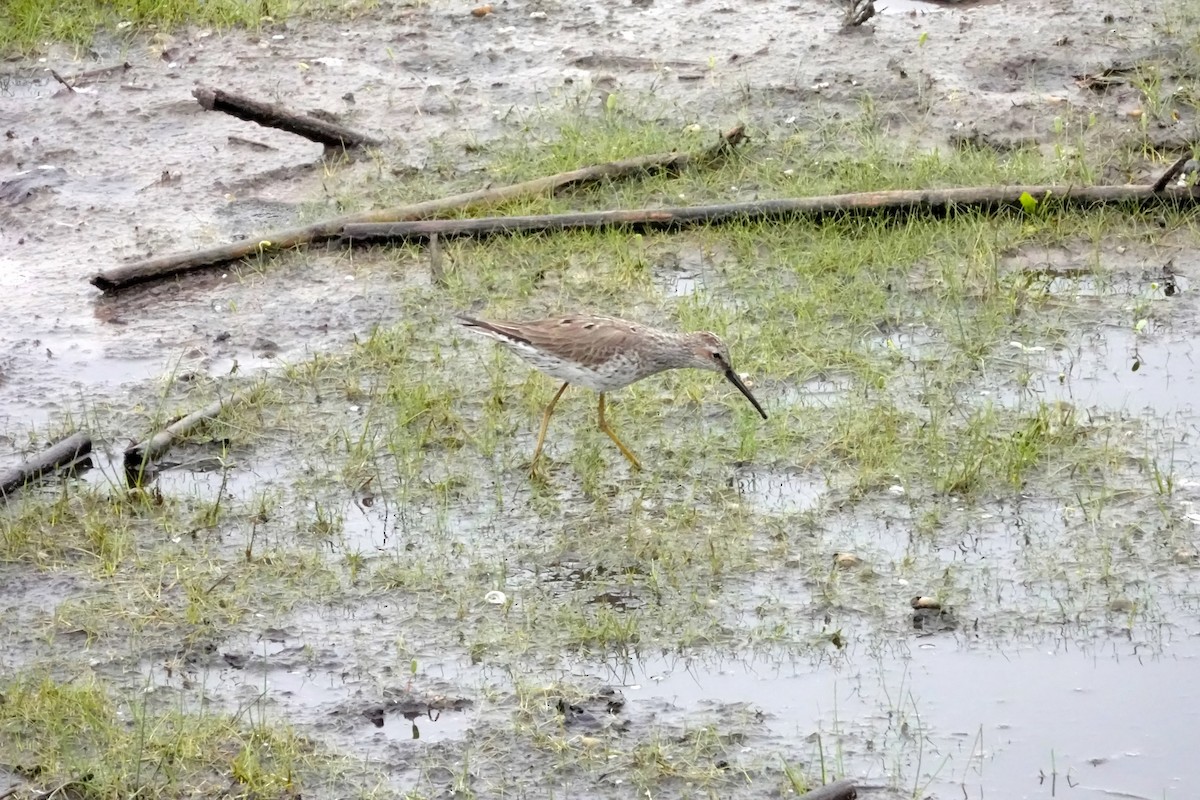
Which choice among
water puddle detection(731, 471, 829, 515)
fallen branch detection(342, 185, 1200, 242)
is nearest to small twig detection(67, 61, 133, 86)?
fallen branch detection(342, 185, 1200, 242)

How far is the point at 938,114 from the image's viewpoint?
10750 mm


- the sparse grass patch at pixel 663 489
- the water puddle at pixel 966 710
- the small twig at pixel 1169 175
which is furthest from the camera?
the small twig at pixel 1169 175

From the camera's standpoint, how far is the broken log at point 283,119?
32.3 ft

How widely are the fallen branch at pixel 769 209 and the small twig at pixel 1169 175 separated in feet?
0.13

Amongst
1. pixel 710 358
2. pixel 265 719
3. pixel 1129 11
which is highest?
pixel 1129 11

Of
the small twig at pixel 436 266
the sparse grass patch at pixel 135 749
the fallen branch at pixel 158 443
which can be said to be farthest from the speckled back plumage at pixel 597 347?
the sparse grass patch at pixel 135 749

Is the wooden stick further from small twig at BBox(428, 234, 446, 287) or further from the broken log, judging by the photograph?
the broken log

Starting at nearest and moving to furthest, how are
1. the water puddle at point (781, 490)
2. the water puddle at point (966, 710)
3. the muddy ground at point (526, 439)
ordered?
the water puddle at point (966, 710) → the muddy ground at point (526, 439) → the water puddle at point (781, 490)

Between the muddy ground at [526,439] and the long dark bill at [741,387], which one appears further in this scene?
the long dark bill at [741,387]

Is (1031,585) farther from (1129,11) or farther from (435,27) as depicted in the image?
(435,27)

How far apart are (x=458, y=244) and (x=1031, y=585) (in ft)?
13.7

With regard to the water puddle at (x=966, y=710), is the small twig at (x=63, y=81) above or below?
above

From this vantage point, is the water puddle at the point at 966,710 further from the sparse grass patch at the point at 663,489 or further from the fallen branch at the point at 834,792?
the fallen branch at the point at 834,792

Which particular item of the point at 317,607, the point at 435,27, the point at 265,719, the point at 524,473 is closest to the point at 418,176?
the point at 435,27
